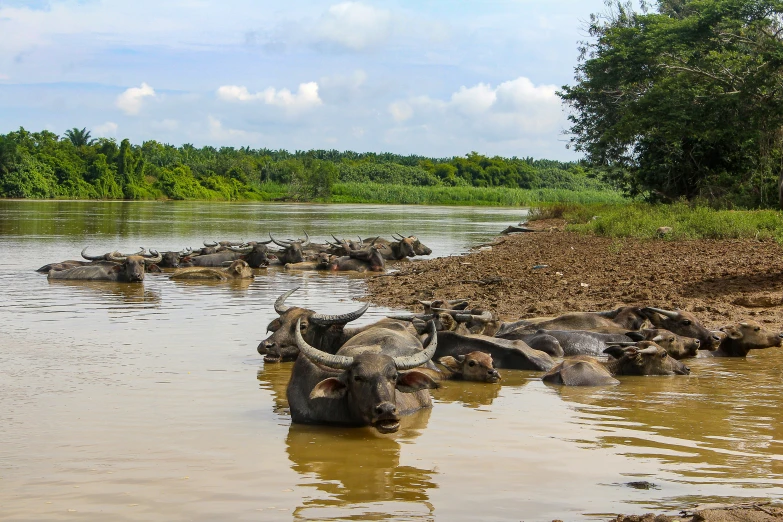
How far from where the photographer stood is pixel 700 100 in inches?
1091

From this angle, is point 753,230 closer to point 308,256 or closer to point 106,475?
point 308,256

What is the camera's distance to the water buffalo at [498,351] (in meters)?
7.89

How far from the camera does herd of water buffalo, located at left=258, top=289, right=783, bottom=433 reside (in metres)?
5.81

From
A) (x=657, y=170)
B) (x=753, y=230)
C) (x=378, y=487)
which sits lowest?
(x=378, y=487)

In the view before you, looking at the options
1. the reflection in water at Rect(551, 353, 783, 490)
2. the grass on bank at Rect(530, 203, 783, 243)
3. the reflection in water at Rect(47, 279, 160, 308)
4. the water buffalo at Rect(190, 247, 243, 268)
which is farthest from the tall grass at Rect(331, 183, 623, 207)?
the reflection in water at Rect(551, 353, 783, 490)

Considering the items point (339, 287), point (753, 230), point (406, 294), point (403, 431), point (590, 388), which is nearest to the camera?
point (403, 431)

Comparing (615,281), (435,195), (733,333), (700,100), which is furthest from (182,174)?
(733,333)

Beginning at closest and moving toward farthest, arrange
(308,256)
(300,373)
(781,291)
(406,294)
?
(300,373)
(781,291)
(406,294)
(308,256)

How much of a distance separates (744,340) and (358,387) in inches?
183

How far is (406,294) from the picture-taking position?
527 inches

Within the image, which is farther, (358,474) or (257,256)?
(257,256)

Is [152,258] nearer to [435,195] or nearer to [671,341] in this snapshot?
[671,341]

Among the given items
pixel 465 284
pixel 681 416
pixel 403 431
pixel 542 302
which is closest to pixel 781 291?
pixel 542 302

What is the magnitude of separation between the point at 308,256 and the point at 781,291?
12251mm
